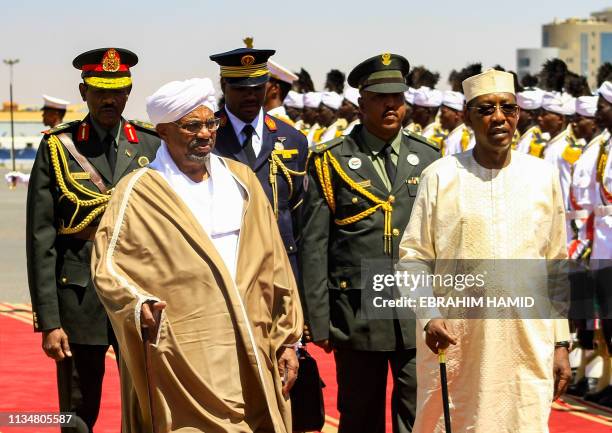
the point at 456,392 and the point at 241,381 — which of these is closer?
the point at 241,381

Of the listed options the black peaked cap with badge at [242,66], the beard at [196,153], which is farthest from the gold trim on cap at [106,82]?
the beard at [196,153]

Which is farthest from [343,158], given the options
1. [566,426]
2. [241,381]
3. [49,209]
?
[566,426]

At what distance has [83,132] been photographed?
24.3ft

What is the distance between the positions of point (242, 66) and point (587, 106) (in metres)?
6.42

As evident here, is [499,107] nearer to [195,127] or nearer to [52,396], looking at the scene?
[195,127]

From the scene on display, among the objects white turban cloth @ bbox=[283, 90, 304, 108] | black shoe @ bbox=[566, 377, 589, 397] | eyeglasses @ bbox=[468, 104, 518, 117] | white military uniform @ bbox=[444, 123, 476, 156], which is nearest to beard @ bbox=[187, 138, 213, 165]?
eyeglasses @ bbox=[468, 104, 518, 117]

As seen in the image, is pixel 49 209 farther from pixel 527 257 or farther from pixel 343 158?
pixel 527 257

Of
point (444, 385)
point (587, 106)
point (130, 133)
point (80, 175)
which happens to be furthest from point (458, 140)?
point (444, 385)

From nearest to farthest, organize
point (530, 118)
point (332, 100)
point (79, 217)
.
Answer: point (79, 217) < point (530, 118) < point (332, 100)

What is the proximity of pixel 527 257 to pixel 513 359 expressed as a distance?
43 centimetres

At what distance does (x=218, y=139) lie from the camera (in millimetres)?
7727

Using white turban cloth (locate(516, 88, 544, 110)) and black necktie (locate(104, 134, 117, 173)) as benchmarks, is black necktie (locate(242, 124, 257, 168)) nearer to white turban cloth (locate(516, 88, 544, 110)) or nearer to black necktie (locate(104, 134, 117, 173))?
black necktie (locate(104, 134, 117, 173))

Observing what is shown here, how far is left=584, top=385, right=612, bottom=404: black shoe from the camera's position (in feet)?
35.4

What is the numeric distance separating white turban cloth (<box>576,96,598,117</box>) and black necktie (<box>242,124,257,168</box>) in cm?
622
